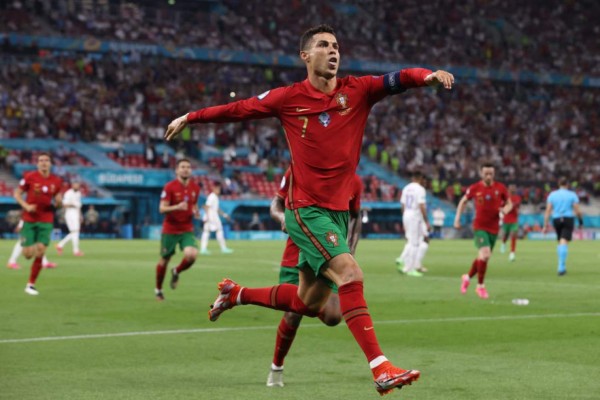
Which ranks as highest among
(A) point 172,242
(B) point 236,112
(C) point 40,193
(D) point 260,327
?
(B) point 236,112

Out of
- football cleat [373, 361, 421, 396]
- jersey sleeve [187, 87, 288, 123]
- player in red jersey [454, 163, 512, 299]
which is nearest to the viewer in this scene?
football cleat [373, 361, 421, 396]

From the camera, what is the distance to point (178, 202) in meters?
17.4

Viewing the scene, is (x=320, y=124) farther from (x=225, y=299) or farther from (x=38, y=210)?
(x=38, y=210)

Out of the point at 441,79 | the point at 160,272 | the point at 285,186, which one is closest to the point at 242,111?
the point at 285,186

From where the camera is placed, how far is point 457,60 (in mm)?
69125

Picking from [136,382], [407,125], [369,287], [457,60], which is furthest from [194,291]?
[457,60]

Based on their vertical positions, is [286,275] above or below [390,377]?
above

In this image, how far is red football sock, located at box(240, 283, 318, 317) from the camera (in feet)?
27.4

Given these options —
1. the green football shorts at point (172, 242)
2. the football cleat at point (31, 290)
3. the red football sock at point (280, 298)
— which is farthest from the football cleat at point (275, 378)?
the football cleat at point (31, 290)

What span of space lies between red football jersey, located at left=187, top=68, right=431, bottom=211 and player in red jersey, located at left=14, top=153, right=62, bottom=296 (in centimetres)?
1090

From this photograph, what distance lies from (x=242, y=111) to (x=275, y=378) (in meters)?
2.37

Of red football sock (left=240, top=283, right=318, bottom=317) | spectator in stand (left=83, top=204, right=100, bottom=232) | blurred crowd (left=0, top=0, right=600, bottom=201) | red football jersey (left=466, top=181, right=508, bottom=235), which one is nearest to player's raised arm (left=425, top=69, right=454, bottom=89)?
red football sock (left=240, top=283, right=318, bottom=317)

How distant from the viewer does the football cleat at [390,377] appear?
21.7 ft

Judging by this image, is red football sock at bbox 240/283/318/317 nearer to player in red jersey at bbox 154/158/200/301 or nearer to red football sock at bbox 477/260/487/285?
player in red jersey at bbox 154/158/200/301
